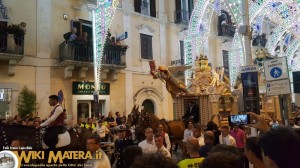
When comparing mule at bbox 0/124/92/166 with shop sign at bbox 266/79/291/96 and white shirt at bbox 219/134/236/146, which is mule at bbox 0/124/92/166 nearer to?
white shirt at bbox 219/134/236/146

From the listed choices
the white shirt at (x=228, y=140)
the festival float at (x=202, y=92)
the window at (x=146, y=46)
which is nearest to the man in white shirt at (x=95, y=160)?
the white shirt at (x=228, y=140)

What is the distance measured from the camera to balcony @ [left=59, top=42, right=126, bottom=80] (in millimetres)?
17766

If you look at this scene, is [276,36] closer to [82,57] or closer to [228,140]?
[82,57]

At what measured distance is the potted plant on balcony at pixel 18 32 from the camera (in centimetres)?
1589

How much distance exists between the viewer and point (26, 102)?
1642cm

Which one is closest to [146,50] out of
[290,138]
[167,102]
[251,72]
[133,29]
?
[133,29]

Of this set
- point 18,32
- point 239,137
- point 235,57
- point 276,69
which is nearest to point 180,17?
point 235,57

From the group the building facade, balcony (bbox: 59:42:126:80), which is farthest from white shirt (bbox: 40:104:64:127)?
balcony (bbox: 59:42:126:80)

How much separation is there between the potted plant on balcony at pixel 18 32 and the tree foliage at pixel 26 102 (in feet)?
6.93

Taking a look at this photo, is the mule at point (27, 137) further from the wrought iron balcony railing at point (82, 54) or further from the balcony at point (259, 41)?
the balcony at point (259, 41)

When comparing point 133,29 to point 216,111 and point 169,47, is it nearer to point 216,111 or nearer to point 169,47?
point 169,47

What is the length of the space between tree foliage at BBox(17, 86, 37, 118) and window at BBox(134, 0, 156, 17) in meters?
9.71

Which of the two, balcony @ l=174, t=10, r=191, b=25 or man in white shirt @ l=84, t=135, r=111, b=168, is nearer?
man in white shirt @ l=84, t=135, r=111, b=168

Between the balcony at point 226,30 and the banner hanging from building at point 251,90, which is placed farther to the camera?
the balcony at point 226,30
